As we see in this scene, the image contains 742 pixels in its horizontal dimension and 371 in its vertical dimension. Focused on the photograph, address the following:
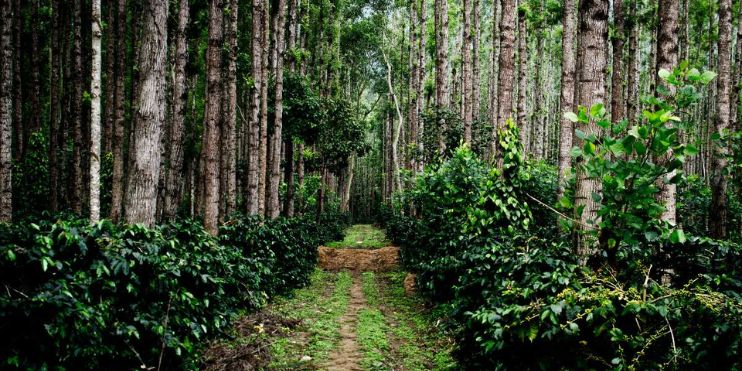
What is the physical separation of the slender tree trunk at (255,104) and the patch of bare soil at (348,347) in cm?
404

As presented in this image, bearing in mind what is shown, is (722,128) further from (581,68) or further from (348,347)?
(348,347)

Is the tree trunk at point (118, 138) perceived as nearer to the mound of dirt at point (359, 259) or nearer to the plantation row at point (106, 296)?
the mound of dirt at point (359, 259)

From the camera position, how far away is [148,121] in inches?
245

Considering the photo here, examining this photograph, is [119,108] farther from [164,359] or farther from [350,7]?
[350,7]

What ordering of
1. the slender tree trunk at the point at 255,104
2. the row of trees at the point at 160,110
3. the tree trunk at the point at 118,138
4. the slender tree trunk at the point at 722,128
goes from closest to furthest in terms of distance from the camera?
the row of trees at the point at 160,110 < the slender tree trunk at the point at 722,128 < the slender tree trunk at the point at 255,104 < the tree trunk at the point at 118,138

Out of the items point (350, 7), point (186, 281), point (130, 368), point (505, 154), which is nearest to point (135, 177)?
point (186, 281)

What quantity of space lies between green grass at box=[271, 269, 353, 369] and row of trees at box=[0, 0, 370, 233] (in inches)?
93.0

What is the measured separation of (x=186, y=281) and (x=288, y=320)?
98.7 inches

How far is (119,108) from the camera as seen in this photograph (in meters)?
12.7

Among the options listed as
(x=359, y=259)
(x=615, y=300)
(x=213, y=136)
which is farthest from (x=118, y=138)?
(x=615, y=300)

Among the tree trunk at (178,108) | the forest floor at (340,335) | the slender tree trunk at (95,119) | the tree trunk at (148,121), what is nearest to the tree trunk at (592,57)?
the forest floor at (340,335)

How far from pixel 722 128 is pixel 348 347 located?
34.4 ft

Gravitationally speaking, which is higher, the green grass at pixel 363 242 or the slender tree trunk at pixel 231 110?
the slender tree trunk at pixel 231 110

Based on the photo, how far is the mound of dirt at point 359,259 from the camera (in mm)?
14891
